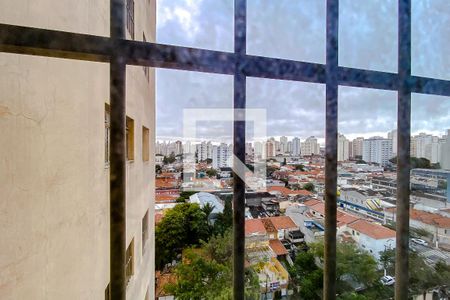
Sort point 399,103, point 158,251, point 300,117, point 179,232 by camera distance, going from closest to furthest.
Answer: point 399,103, point 300,117, point 179,232, point 158,251

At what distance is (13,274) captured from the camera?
1.14 meters

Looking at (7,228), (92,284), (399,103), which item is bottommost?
(92,284)

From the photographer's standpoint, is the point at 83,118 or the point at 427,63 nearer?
the point at 427,63

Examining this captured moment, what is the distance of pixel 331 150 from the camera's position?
644mm

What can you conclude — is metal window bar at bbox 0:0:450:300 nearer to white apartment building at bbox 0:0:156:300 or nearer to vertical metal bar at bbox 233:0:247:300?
vertical metal bar at bbox 233:0:247:300

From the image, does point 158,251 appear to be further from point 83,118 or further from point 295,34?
point 295,34

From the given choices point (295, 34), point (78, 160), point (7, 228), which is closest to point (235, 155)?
point (295, 34)

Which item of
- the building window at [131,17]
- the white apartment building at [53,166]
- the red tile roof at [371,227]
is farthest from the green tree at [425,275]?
the building window at [131,17]

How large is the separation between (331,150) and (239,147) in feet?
0.86

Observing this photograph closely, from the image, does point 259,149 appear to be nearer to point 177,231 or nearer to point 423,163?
point 423,163

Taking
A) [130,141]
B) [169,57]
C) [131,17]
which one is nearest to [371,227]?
[169,57]

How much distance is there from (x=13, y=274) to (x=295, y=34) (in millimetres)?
1704

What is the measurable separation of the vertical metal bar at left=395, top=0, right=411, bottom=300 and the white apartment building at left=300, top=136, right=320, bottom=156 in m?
0.30

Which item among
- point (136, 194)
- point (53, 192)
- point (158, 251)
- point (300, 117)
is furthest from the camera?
point (158, 251)
